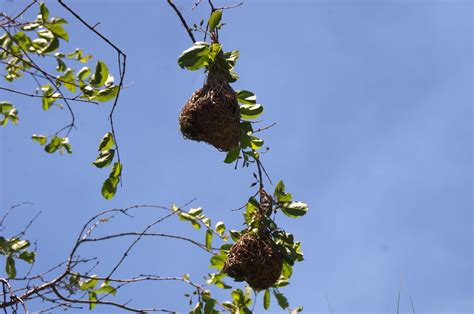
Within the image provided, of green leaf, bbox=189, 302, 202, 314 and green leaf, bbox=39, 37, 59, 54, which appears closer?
green leaf, bbox=189, 302, 202, 314

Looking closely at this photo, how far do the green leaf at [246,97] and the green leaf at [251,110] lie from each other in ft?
0.09

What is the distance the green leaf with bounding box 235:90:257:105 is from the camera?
2.12 meters

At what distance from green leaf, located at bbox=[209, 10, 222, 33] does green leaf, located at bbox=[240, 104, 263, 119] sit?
252 millimetres

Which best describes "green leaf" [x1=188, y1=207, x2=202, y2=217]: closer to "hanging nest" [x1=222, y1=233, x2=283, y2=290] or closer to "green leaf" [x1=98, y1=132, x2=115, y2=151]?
"hanging nest" [x1=222, y1=233, x2=283, y2=290]

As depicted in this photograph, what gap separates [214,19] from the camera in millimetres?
2043

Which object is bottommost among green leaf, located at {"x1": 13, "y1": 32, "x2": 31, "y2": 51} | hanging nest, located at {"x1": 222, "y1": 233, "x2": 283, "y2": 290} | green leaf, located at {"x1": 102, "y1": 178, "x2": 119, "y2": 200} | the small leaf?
the small leaf

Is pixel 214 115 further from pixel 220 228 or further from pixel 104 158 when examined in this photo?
pixel 220 228

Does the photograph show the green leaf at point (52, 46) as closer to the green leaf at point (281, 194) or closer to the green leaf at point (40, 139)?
the green leaf at point (40, 139)

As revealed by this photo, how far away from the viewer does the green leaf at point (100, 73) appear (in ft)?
6.46

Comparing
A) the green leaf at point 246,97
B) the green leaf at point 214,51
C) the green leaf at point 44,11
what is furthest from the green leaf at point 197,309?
the green leaf at point 44,11

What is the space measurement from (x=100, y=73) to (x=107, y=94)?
106 mm

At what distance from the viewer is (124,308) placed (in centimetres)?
204

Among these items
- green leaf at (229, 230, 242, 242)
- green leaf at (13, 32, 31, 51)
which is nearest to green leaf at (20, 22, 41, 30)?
green leaf at (13, 32, 31, 51)


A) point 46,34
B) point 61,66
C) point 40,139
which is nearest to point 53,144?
point 40,139
